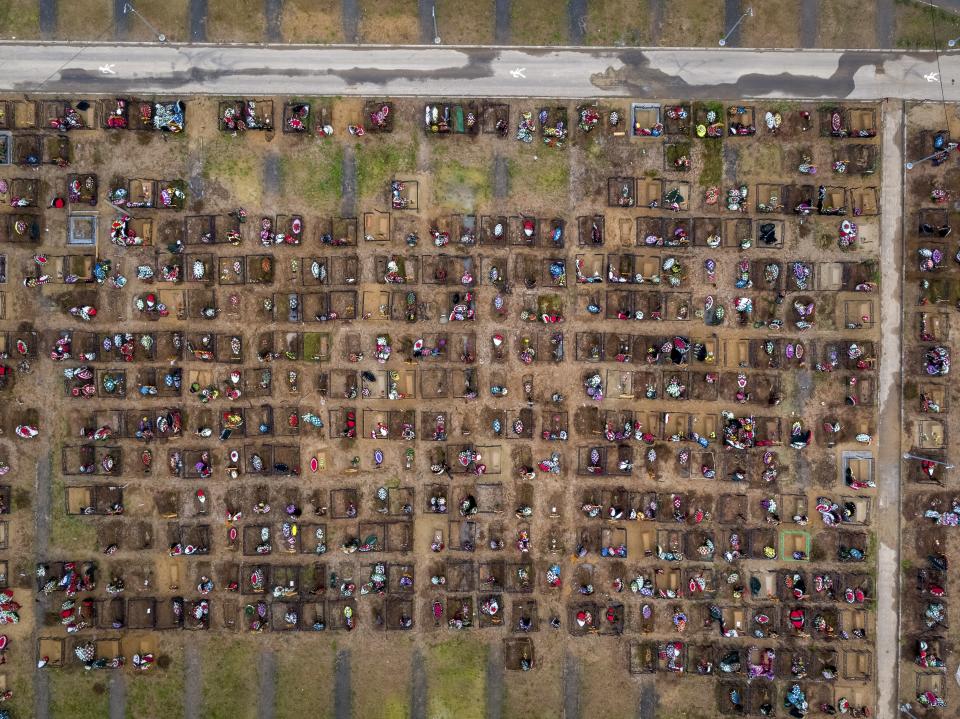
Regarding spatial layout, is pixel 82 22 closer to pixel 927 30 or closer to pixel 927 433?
pixel 927 30

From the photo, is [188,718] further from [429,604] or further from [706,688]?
[706,688]

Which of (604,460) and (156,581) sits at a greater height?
(604,460)

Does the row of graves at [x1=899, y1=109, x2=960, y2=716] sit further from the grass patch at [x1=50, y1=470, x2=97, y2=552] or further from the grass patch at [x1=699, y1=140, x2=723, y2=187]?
the grass patch at [x1=50, y1=470, x2=97, y2=552]

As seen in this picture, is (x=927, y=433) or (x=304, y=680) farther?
(x=927, y=433)

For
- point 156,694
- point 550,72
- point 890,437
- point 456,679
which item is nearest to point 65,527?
point 156,694

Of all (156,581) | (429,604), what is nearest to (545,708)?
(429,604)
